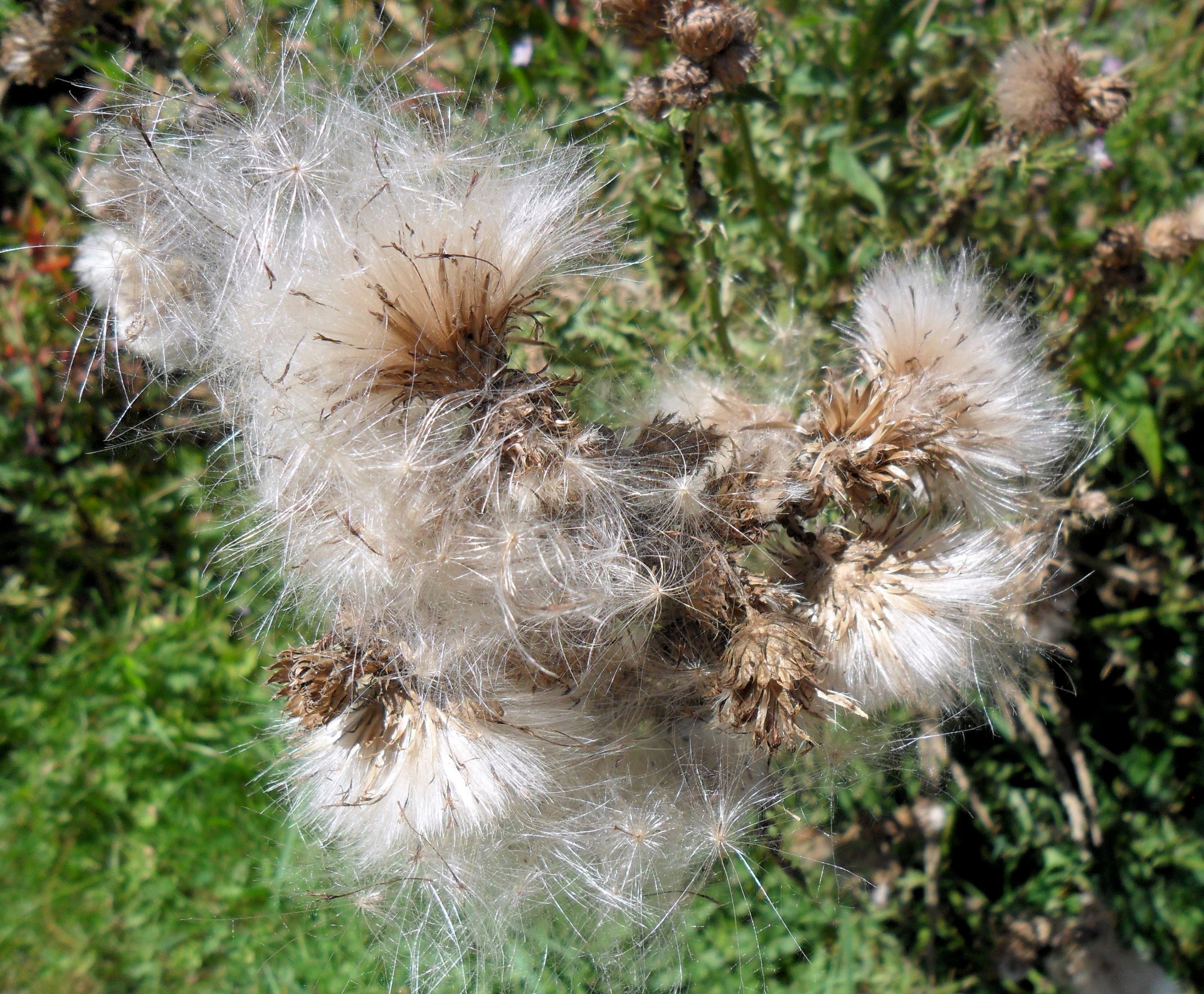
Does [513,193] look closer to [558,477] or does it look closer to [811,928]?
[558,477]

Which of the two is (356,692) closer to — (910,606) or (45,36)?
(910,606)

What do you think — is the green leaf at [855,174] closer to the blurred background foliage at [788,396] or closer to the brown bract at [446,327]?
the blurred background foliage at [788,396]

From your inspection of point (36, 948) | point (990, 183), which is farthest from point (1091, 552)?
point (36, 948)

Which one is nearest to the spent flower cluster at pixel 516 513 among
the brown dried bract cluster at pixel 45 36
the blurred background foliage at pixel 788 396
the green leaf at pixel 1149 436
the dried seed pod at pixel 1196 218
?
the blurred background foliage at pixel 788 396

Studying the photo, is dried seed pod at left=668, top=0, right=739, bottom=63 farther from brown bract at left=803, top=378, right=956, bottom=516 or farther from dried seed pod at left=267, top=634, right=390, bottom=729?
dried seed pod at left=267, top=634, right=390, bottom=729

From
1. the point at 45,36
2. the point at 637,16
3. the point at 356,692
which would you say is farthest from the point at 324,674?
the point at 45,36

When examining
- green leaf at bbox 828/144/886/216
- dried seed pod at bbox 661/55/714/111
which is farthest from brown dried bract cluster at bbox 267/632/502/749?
green leaf at bbox 828/144/886/216
